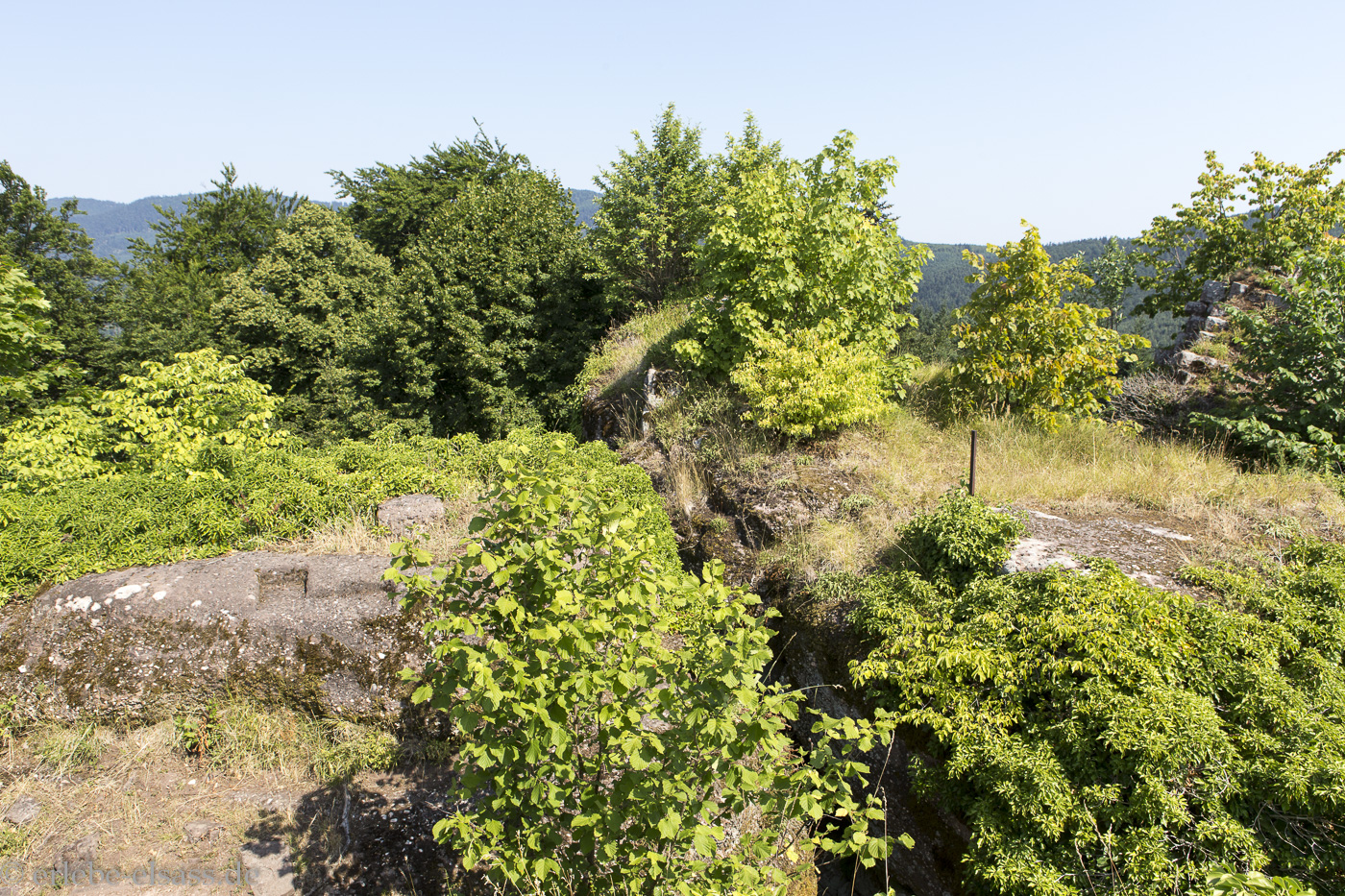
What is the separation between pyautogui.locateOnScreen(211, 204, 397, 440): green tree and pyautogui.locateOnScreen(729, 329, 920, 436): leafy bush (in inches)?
709

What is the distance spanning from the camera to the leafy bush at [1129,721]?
3369mm

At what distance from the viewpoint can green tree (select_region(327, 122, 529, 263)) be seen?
2884cm

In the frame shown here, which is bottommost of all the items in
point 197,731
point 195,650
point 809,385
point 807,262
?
point 197,731

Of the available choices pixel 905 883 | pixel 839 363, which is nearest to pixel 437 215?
pixel 839 363

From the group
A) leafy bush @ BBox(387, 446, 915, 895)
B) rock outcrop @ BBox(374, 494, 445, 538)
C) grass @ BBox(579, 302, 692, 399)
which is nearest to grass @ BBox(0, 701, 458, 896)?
rock outcrop @ BBox(374, 494, 445, 538)

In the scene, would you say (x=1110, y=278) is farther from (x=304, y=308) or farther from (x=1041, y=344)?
(x=304, y=308)

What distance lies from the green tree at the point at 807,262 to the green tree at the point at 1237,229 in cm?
728

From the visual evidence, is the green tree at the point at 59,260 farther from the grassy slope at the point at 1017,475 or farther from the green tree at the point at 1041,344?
the green tree at the point at 1041,344

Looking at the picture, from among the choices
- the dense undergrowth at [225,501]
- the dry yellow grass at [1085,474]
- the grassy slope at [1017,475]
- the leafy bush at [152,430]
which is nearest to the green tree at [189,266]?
the leafy bush at [152,430]

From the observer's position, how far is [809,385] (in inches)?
322

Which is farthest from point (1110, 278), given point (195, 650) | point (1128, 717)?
point (195, 650)

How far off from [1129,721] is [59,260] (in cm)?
3370

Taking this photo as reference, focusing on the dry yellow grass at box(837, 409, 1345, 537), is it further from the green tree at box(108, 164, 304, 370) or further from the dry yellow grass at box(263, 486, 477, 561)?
the green tree at box(108, 164, 304, 370)

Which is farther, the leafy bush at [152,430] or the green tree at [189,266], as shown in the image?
the green tree at [189,266]
